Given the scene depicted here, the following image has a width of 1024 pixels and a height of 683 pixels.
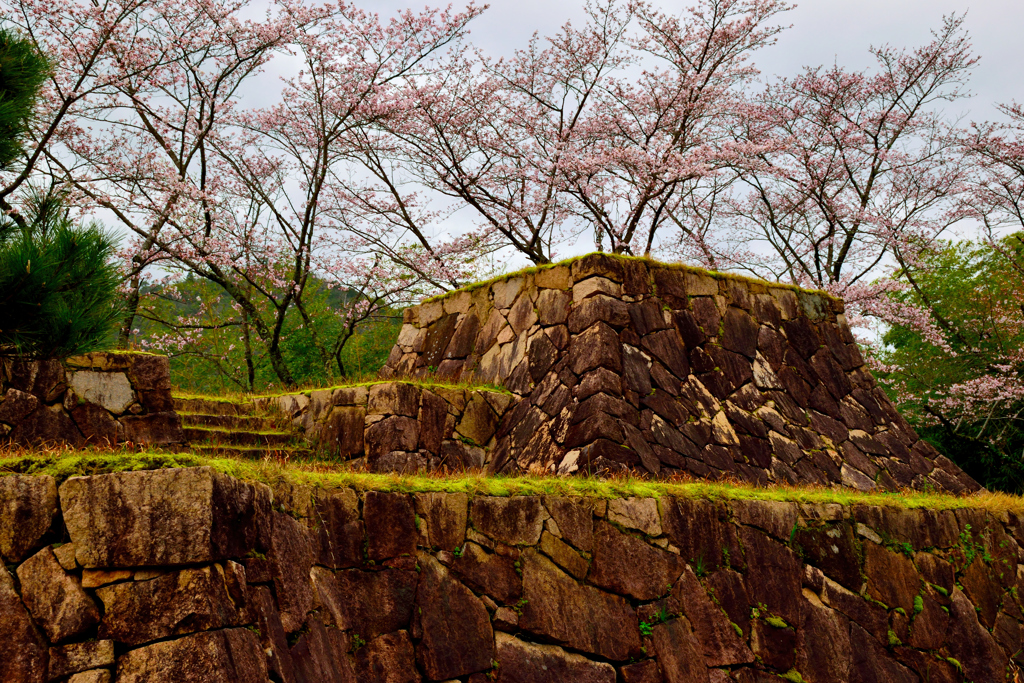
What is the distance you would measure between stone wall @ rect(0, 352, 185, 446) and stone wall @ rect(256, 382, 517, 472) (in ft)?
5.36

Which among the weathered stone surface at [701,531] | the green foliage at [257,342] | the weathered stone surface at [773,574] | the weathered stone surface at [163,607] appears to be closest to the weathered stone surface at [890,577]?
the weathered stone surface at [773,574]

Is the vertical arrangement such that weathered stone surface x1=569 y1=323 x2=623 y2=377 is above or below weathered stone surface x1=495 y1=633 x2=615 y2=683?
above

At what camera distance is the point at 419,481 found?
16.7 ft

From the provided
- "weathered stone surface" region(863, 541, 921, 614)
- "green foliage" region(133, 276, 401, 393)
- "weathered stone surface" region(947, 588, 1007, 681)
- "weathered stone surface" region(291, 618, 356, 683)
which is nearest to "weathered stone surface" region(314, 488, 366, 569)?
"weathered stone surface" region(291, 618, 356, 683)

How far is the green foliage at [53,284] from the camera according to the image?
525 cm

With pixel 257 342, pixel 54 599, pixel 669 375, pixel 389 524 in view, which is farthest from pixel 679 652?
pixel 257 342

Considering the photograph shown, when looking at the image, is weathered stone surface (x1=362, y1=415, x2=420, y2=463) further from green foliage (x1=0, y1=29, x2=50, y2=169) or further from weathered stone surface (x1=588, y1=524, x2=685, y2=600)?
green foliage (x1=0, y1=29, x2=50, y2=169)

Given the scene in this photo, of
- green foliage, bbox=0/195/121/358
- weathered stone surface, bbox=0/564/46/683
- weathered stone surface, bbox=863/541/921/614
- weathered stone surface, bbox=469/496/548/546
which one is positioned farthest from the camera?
weathered stone surface, bbox=863/541/921/614

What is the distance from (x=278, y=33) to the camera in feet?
47.0

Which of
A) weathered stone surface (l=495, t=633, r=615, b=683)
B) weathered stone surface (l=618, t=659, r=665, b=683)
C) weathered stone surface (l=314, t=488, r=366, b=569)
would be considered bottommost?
weathered stone surface (l=618, t=659, r=665, b=683)

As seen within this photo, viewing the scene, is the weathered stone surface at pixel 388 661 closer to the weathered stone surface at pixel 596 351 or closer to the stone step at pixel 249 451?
the stone step at pixel 249 451

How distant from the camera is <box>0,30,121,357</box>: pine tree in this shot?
208 inches

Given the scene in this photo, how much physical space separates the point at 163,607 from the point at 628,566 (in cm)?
334

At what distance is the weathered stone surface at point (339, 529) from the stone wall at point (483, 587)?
12 mm
